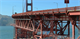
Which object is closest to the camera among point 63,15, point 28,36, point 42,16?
point 63,15

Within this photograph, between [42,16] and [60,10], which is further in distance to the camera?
[42,16]

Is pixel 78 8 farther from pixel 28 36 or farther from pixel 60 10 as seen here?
pixel 28 36

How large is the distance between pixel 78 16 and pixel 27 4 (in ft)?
152

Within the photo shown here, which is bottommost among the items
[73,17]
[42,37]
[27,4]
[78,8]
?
[42,37]

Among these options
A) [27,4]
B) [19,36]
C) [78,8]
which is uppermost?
[27,4]

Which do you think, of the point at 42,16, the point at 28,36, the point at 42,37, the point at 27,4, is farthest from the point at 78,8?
the point at 27,4

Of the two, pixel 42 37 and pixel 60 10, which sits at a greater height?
pixel 60 10

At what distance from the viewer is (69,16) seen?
71.3 ft

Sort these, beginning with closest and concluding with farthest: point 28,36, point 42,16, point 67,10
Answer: point 67,10 < point 42,16 < point 28,36

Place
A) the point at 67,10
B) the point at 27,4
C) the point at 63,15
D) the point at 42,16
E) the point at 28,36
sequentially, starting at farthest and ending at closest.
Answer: the point at 27,4, the point at 28,36, the point at 42,16, the point at 63,15, the point at 67,10

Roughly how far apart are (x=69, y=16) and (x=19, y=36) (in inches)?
1401

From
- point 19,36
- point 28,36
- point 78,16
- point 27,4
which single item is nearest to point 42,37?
point 78,16

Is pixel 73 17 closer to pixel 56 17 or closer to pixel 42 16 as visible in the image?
pixel 56 17

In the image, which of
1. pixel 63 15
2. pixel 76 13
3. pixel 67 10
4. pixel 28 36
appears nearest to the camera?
pixel 76 13
